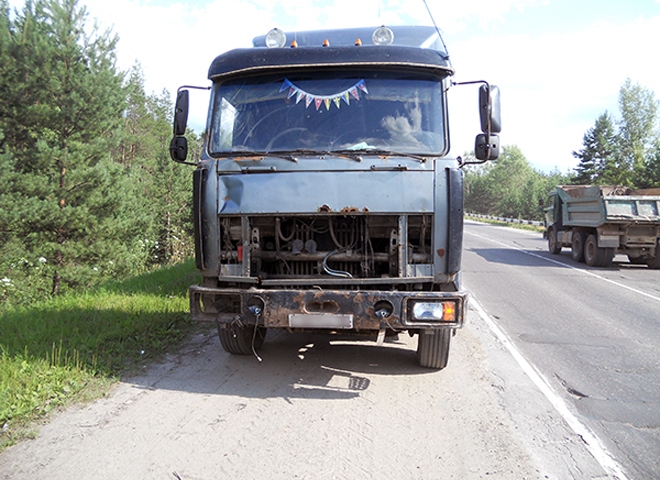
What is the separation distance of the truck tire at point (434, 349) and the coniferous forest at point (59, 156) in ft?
50.4

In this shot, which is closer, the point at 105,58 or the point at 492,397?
the point at 492,397

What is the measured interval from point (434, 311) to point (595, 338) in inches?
140

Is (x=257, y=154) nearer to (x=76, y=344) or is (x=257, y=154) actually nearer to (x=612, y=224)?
(x=76, y=344)

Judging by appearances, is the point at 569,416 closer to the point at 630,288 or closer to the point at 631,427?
the point at 631,427

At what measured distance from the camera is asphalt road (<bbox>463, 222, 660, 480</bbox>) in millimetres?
3982

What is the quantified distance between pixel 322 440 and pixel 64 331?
12.6ft

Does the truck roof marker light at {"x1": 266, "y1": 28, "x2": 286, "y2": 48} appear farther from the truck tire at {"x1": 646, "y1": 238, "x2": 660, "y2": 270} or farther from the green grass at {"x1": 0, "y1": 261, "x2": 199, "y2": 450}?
the truck tire at {"x1": 646, "y1": 238, "x2": 660, "y2": 270}

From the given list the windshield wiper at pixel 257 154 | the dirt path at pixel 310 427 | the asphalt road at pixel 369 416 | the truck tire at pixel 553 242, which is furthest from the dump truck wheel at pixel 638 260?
the windshield wiper at pixel 257 154

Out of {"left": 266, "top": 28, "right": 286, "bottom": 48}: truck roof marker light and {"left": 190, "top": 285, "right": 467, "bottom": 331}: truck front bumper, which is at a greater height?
{"left": 266, "top": 28, "right": 286, "bottom": 48}: truck roof marker light

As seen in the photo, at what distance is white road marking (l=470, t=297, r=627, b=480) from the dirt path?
9 cm

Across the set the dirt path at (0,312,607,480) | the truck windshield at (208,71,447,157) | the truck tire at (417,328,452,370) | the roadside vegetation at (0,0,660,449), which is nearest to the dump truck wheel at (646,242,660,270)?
the roadside vegetation at (0,0,660,449)

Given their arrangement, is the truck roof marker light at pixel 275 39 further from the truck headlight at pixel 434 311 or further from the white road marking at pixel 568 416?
the white road marking at pixel 568 416

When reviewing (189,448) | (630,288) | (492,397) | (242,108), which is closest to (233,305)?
(189,448)

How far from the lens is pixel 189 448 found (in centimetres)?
351
